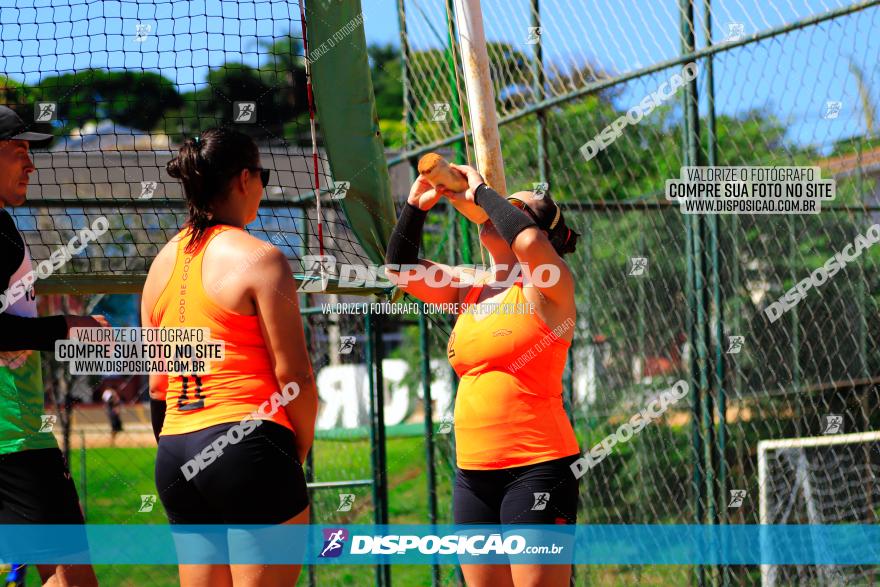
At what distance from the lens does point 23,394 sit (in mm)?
3459

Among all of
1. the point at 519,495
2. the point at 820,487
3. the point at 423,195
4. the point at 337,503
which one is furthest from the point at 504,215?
the point at 337,503

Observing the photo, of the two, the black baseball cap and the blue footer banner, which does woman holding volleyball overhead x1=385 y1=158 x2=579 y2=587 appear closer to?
the blue footer banner

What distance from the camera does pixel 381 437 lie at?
5270mm

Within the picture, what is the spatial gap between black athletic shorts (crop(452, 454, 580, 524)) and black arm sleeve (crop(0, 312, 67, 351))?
150 centimetres

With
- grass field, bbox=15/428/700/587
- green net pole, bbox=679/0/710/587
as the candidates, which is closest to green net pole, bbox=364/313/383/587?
grass field, bbox=15/428/700/587

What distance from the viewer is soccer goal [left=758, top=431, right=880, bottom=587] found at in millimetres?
4824

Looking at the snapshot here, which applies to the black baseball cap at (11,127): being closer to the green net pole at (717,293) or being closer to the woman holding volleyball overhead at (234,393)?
the woman holding volleyball overhead at (234,393)

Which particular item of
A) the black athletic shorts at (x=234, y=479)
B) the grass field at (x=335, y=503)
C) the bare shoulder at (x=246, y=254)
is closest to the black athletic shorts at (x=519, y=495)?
the black athletic shorts at (x=234, y=479)

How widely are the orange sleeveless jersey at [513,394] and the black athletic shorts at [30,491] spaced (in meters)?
1.42

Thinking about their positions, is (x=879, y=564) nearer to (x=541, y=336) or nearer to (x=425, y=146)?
(x=541, y=336)

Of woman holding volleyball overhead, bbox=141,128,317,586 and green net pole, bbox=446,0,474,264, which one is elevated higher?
green net pole, bbox=446,0,474,264

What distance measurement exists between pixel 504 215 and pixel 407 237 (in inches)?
24.9

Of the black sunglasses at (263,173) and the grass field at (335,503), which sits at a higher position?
the black sunglasses at (263,173)

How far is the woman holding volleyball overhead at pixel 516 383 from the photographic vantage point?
335 centimetres
